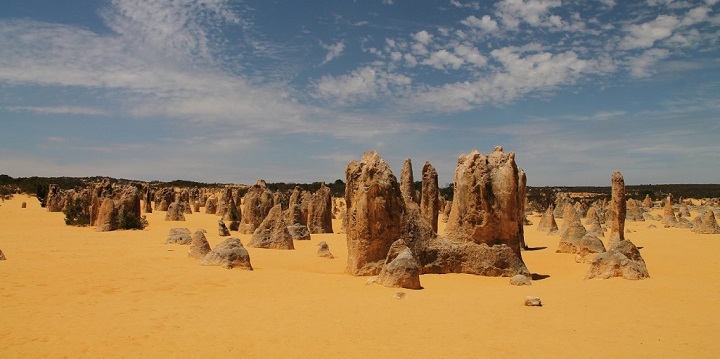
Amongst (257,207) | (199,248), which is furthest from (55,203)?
(199,248)

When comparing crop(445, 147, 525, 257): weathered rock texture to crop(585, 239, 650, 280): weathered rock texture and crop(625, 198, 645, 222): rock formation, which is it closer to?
crop(585, 239, 650, 280): weathered rock texture

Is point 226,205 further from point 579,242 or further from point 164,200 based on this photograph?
point 579,242

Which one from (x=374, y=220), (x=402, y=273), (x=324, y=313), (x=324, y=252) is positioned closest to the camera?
(x=324, y=313)

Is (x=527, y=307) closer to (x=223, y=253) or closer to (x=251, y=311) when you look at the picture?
(x=251, y=311)

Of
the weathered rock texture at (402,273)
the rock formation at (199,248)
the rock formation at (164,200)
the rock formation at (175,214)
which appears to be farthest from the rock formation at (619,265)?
the rock formation at (164,200)

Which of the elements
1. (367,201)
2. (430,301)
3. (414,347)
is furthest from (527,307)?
(367,201)

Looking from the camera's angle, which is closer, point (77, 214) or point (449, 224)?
point (449, 224)

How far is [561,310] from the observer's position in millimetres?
8531

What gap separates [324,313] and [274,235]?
10.4 meters

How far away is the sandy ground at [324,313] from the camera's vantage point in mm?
6434

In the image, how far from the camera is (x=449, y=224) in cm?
1325

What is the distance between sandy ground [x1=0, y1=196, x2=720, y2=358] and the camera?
6434 millimetres

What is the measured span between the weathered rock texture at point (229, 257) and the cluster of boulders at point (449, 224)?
2.72 m

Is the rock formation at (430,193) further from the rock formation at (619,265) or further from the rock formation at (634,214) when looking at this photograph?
the rock formation at (634,214)
